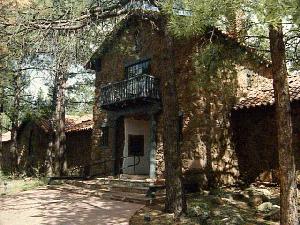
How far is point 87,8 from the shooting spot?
36.2ft

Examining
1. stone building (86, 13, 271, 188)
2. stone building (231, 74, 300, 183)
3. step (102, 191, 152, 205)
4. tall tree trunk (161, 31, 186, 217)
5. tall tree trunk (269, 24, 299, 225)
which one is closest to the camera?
tall tree trunk (269, 24, 299, 225)

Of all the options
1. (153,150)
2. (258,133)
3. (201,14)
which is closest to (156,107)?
(153,150)

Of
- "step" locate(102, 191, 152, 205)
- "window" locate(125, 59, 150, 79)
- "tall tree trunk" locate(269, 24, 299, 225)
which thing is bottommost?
"step" locate(102, 191, 152, 205)

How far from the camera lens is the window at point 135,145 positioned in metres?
19.4

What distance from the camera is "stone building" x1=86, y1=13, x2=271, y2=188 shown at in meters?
15.4

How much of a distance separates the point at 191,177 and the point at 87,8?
26.0 feet

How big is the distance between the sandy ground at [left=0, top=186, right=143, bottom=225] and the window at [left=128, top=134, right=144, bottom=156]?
4848mm

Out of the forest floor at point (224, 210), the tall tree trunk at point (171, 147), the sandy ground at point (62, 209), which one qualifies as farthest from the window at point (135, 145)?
the tall tree trunk at point (171, 147)

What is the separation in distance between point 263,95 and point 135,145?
7299mm

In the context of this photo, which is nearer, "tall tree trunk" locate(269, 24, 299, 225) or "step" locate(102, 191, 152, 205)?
"tall tree trunk" locate(269, 24, 299, 225)

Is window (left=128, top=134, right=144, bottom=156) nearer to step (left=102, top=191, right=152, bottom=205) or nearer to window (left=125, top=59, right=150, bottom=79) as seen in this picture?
window (left=125, top=59, right=150, bottom=79)

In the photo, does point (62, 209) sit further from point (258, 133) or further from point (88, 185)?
point (258, 133)

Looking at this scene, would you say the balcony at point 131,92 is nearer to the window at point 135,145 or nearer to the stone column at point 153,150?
the stone column at point 153,150

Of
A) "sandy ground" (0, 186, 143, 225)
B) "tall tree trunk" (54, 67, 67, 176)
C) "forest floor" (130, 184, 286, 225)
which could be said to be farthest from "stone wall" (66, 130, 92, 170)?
"forest floor" (130, 184, 286, 225)
